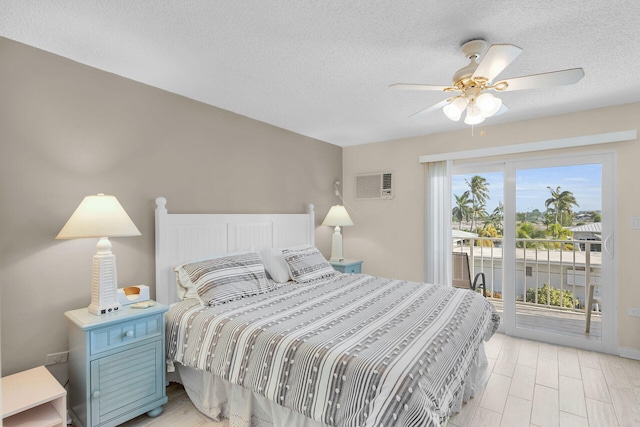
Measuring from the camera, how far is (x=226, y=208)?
132 inches

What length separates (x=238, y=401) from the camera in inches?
85.0

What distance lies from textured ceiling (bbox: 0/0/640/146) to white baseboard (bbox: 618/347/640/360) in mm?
2268

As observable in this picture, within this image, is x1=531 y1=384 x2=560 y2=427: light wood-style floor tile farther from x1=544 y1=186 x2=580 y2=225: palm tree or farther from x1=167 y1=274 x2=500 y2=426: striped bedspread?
x1=544 y1=186 x2=580 y2=225: palm tree

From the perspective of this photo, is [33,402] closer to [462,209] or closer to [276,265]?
[276,265]

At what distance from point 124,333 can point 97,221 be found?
708mm

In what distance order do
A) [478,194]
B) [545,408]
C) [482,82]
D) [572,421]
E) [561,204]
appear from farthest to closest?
[478,194] → [561,204] → [545,408] → [572,421] → [482,82]

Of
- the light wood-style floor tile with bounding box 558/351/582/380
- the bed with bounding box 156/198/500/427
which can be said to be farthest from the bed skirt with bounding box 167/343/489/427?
the light wood-style floor tile with bounding box 558/351/582/380

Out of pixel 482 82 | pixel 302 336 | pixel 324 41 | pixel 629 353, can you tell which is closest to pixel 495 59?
pixel 482 82

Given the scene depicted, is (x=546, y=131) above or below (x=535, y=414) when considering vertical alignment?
above

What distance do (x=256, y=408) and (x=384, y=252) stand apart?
2882mm

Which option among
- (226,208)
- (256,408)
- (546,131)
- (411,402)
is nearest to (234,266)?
(226,208)

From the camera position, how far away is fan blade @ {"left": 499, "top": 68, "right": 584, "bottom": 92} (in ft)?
5.95

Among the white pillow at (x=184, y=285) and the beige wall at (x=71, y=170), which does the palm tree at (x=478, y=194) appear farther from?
the white pillow at (x=184, y=285)

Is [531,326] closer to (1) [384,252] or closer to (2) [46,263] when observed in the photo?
(1) [384,252]
